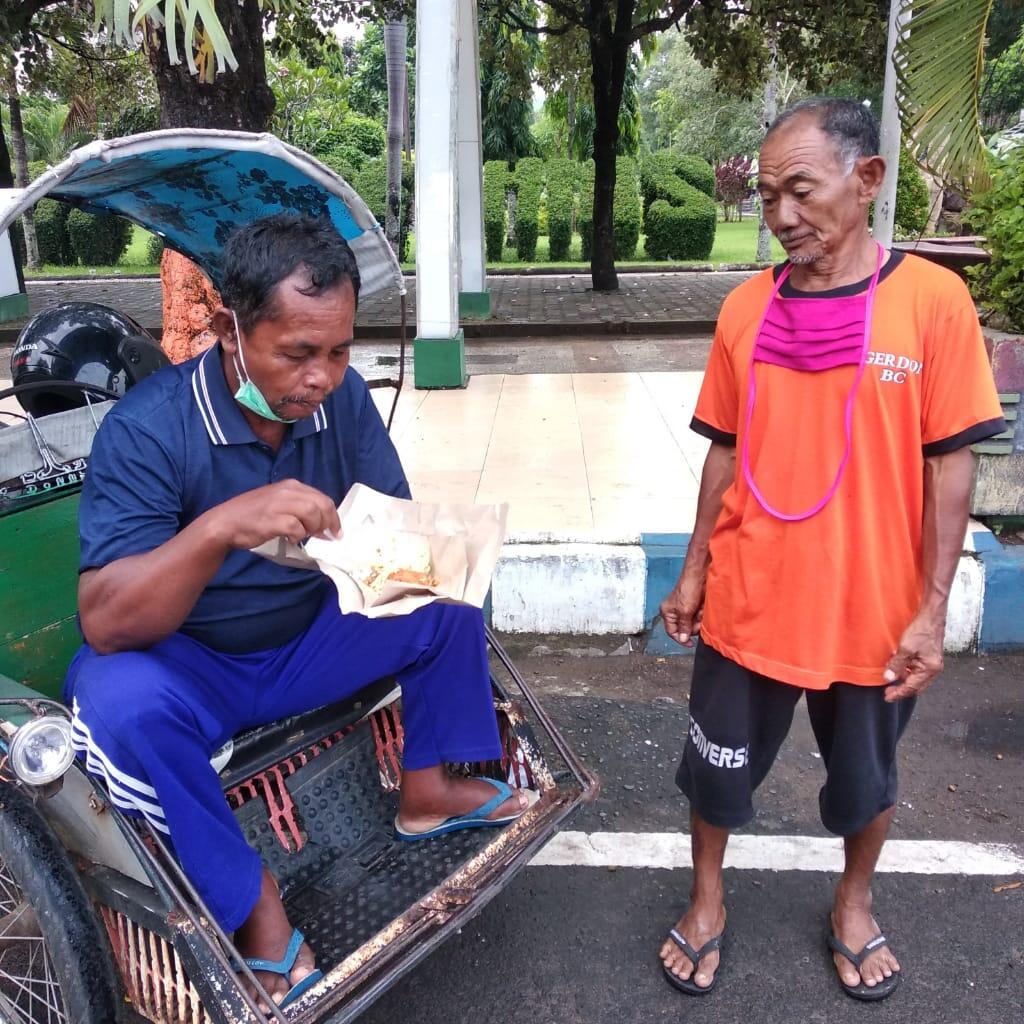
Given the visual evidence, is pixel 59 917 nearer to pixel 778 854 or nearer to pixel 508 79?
pixel 778 854

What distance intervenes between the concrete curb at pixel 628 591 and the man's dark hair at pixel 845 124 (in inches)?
89.2

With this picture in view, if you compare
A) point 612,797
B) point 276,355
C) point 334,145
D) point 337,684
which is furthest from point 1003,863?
point 334,145

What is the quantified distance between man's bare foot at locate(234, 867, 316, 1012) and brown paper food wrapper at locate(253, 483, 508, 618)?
24.6 inches

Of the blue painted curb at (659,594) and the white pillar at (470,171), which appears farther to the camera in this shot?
the white pillar at (470,171)

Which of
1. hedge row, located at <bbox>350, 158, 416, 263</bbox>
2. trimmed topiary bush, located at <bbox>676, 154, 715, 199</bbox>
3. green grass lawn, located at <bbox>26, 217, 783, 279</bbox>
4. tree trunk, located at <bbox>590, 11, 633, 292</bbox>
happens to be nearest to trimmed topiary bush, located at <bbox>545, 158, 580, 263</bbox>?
green grass lawn, located at <bbox>26, 217, 783, 279</bbox>

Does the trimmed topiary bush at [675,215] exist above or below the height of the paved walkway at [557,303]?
above

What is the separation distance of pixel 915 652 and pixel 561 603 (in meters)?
2.15

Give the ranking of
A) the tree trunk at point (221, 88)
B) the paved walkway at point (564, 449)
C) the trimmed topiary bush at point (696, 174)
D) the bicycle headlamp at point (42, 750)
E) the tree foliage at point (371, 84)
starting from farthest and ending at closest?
the tree foliage at point (371, 84) → the trimmed topiary bush at point (696, 174) → the tree trunk at point (221, 88) → the paved walkway at point (564, 449) → the bicycle headlamp at point (42, 750)

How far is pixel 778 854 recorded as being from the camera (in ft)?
8.75

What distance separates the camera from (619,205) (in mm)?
19391

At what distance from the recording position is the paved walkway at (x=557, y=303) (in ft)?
35.2

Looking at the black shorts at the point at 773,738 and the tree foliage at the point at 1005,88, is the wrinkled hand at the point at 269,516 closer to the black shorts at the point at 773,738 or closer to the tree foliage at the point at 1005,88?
the black shorts at the point at 773,738

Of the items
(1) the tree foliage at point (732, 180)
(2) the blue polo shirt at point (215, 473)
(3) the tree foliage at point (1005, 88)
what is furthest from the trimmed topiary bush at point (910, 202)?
(1) the tree foliage at point (732, 180)

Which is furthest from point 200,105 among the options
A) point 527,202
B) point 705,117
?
point 705,117
